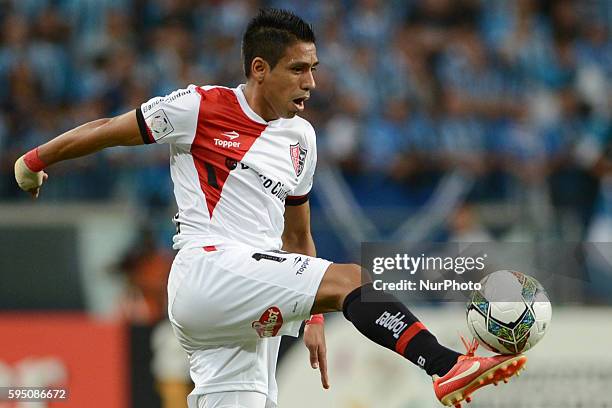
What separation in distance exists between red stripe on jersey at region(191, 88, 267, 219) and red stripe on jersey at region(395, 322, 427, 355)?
1096mm

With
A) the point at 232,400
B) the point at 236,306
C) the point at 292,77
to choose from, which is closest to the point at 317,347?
the point at 232,400

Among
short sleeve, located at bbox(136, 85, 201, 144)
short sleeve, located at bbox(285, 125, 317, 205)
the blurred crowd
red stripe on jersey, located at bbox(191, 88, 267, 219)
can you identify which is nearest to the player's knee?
red stripe on jersey, located at bbox(191, 88, 267, 219)

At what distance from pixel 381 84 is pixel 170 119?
23.4 ft

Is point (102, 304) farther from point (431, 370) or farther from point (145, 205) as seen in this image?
point (431, 370)

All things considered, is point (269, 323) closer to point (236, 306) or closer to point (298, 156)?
point (236, 306)

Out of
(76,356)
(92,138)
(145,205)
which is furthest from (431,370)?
(145,205)

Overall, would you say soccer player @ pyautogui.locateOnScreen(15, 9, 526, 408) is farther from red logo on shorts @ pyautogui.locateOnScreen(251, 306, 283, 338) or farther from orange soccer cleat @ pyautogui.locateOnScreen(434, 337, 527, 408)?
orange soccer cleat @ pyautogui.locateOnScreen(434, 337, 527, 408)

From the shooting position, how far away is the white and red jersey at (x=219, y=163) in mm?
5156

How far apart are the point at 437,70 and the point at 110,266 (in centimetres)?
506

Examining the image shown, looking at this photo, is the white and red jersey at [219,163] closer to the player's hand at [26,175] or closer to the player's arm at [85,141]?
the player's arm at [85,141]

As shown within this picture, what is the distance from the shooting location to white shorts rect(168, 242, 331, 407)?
482 cm

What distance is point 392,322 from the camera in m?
4.63

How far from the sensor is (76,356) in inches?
306

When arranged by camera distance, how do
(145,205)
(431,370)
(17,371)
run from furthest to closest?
(145,205) → (17,371) → (431,370)
